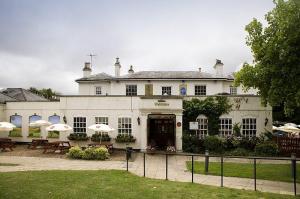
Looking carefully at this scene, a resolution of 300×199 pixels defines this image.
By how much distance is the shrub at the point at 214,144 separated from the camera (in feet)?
76.6

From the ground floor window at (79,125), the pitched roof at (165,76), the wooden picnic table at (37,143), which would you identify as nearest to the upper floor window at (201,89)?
the pitched roof at (165,76)

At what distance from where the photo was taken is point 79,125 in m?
26.3

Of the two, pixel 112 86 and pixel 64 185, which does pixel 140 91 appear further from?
pixel 64 185

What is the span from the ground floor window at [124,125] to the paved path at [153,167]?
159 inches

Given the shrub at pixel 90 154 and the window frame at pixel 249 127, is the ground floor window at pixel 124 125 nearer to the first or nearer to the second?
the shrub at pixel 90 154

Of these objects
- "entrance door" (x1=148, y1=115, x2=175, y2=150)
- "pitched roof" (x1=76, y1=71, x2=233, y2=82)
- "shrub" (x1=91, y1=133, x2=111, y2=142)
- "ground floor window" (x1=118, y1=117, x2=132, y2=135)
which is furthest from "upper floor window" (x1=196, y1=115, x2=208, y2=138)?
"pitched roof" (x1=76, y1=71, x2=233, y2=82)

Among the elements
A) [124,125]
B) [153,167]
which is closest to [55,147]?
[124,125]

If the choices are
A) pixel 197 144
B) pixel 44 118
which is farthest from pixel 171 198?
pixel 44 118

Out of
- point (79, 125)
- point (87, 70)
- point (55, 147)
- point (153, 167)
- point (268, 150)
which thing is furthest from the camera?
point (87, 70)

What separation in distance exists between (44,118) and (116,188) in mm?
17944

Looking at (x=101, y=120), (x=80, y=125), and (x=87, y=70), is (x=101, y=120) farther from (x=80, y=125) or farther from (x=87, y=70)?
(x=87, y=70)

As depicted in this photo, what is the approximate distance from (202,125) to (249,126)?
386 cm

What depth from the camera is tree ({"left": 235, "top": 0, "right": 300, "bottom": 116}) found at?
14.1m

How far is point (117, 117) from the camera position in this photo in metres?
25.7
